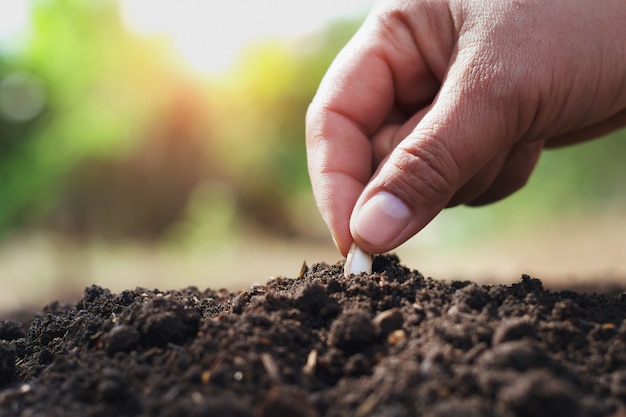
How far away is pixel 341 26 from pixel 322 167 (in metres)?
9.92

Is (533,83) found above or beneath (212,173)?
beneath

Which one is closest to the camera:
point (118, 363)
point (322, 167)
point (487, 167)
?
point (118, 363)

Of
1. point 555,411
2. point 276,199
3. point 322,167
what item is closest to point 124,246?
point 276,199

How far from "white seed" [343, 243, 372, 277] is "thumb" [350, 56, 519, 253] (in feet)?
0.09

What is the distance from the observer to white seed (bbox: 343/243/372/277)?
6.33ft

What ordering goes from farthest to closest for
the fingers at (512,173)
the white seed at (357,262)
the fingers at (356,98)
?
the fingers at (512,173) < the fingers at (356,98) < the white seed at (357,262)

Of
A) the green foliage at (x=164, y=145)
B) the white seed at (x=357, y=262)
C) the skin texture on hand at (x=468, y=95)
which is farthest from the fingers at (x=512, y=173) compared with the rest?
the green foliage at (x=164, y=145)

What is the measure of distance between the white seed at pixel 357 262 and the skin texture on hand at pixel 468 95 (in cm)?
3

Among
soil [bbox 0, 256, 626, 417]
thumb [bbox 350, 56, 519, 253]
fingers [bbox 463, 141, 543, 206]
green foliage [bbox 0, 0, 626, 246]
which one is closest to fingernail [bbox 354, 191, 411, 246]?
thumb [bbox 350, 56, 519, 253]

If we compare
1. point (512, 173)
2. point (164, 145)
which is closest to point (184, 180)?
point (164, 145)

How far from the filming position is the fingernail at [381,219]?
199cm

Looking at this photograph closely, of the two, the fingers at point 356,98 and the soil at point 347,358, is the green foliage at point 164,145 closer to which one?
the fingers at point 356,98

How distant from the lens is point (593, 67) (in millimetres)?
2119

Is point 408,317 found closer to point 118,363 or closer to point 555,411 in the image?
point 555,411
